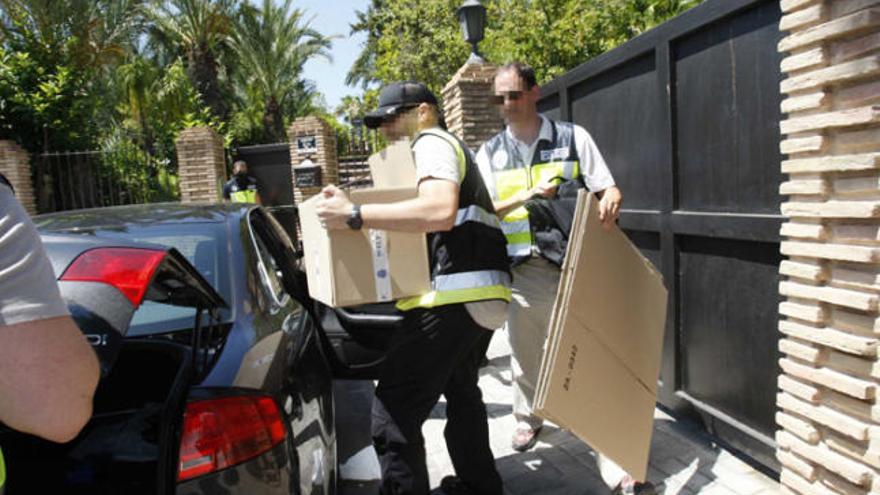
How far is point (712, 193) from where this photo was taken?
326 centimetres

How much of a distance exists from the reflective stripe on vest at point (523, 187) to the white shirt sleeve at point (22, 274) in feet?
7.45

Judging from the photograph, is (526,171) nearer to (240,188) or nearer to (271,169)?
(240,188)

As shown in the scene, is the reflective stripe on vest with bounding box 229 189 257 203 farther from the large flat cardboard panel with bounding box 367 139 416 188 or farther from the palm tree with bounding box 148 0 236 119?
the palm tree with bounding box 148 0 236 119

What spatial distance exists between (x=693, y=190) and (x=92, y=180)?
468 inches

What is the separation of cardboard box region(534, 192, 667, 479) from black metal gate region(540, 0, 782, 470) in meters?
0.61

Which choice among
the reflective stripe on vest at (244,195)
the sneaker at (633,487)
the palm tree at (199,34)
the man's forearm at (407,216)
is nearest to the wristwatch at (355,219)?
the man's forearm at (407,216)

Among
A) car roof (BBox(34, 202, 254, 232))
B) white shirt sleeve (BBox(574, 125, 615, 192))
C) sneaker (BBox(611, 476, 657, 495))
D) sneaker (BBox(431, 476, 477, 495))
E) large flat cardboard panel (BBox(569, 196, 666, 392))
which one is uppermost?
white shirt sleeve (BBox(574, 125, 615, 192))

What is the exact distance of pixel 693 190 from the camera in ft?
11.2

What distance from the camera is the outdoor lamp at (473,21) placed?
301 inches

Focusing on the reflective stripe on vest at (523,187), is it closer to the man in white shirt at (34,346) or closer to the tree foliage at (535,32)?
the man in white shirt at (34,346)

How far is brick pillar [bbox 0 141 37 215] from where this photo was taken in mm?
10758

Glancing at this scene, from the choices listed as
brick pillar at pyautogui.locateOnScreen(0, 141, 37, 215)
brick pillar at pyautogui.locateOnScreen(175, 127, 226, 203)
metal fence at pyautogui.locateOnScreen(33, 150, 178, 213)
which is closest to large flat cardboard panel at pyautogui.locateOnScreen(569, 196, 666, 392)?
brick pillar at pyautogui.locateOnScreen(175, 127, 226, 203)

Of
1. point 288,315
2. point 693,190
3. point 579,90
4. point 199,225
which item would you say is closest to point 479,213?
point 288,315

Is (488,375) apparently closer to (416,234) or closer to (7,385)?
(416,234)
